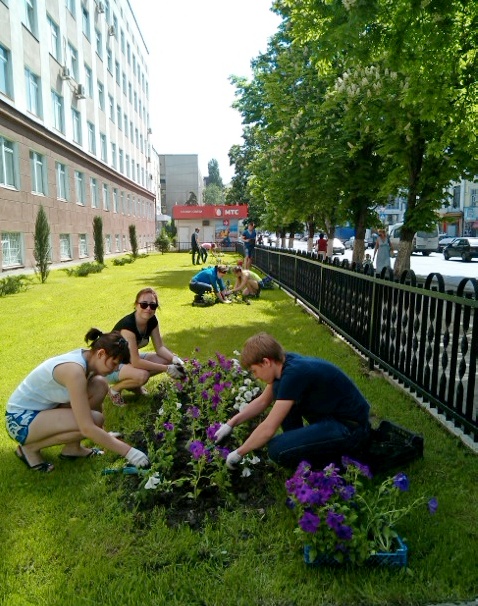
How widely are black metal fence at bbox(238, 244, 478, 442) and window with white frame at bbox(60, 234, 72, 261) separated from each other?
66.0 ft

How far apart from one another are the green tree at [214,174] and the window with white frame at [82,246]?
11694 cm

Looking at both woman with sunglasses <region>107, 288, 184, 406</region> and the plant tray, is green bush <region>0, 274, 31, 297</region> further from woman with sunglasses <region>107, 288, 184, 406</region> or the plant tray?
the plant tray

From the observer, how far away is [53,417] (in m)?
3.45

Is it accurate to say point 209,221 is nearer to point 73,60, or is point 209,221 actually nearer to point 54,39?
point 73,60

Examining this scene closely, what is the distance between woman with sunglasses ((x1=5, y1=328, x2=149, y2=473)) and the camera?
3250 millimetres

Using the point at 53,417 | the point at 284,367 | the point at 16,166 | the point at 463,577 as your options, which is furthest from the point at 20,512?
the point at 16,166

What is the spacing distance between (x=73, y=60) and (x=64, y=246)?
1080 cm

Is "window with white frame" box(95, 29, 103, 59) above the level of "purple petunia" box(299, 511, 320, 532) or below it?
above

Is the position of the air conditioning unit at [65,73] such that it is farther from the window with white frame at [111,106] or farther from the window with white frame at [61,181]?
the window with white frame at [111,106]

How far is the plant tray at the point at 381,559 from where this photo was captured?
2389mm

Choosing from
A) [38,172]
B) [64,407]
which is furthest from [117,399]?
[38,172]

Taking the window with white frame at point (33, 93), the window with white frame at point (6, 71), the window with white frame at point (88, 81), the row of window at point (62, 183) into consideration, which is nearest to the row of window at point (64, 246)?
the row of window at point (62, 183)

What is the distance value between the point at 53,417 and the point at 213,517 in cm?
133

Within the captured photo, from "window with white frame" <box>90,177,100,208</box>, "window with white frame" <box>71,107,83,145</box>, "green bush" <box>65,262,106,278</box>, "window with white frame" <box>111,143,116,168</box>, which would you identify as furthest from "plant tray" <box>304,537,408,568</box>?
"window with white frame" <box>111,143,116,168</box>
